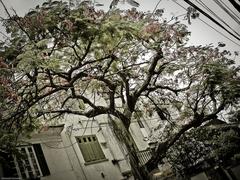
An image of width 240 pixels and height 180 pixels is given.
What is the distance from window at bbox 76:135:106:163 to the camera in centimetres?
1738

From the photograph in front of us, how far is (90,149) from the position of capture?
17.9m

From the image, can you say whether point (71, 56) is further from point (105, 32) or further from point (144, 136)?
point (144, 136)

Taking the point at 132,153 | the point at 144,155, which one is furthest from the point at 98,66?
the point at 144,155

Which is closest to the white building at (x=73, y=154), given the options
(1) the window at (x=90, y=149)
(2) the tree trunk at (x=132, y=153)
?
(1) the window at (x=90, y=149)

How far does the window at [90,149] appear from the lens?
17.4 meters

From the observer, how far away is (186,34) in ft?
44.3

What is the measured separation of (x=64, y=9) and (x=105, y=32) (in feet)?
4.65

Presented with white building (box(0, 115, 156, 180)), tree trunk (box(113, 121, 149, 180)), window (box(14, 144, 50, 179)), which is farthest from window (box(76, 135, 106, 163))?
tree trunk (box(113, 121, 149, 180))

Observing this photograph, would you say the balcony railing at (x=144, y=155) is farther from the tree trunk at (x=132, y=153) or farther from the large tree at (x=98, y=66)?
the tree trunk at (x=132, y=153)

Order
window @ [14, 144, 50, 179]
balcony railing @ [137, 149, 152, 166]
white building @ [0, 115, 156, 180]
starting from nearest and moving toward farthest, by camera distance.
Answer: window @ [14, 144, 50, 179], white building @ [0, 115, 156, 180], balcony railing @ [137, 149, 152, 166]

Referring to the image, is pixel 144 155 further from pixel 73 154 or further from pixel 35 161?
pixel 35 161

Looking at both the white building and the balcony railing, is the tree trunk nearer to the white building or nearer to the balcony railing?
the white building

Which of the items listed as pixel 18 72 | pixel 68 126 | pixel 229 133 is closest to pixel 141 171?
pixel 18 72

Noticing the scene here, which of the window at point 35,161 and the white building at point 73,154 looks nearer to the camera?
the window at point 35,161
